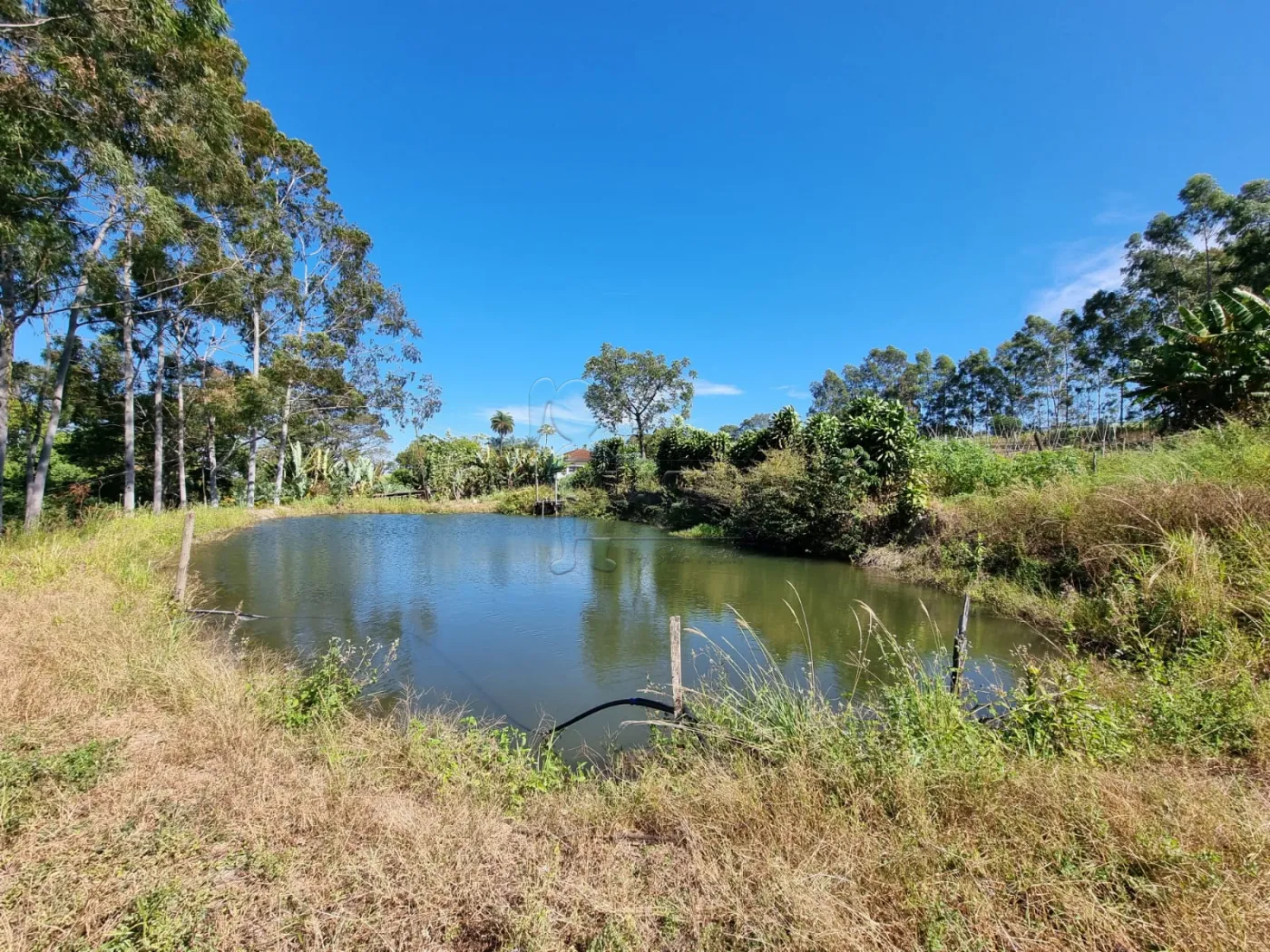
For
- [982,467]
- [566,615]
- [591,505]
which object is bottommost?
[566,615]

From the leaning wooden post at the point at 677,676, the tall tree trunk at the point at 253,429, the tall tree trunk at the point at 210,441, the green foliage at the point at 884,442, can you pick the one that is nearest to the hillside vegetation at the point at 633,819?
the leaning wooden post at the point at 677,676

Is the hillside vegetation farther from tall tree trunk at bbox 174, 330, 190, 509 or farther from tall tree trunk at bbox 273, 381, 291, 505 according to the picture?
tall tree trunk at bbox 273, 381, 291, 505

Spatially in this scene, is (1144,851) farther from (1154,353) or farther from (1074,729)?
(1154,353)

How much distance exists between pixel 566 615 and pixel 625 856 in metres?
5.51

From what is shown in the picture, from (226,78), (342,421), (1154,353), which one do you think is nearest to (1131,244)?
(1154,353)

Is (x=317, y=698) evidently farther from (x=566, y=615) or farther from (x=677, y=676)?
(x=566, y=615)

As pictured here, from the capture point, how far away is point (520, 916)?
176 centimetres

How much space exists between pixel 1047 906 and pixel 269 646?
22.1ft

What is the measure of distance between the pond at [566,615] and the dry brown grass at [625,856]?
1.63 m

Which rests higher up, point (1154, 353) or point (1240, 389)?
point (1154, 353)

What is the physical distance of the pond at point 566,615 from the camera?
5.14 metres

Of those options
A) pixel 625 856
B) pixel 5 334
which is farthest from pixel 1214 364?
pixel 5 334

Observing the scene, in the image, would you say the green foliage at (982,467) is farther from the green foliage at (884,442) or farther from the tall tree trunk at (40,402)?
the tall tree trunk at (40,402)

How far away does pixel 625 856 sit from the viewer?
7.01 feet
